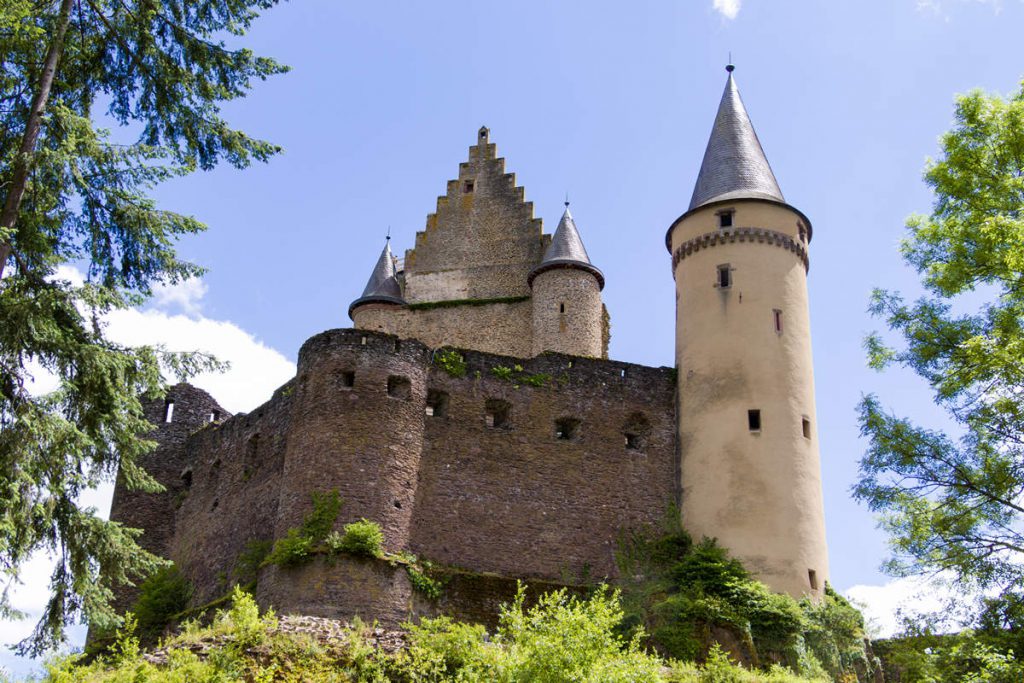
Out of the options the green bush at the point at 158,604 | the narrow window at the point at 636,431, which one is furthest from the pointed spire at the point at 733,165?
the green bush at the point at 158,604

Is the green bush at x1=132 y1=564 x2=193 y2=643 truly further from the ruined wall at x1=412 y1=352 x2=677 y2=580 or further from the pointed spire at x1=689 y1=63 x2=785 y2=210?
the pointed spire at x1=689 y1=63 x2=785 y2=210

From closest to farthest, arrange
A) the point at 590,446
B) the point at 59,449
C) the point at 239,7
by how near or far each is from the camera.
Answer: the point at 59,449 → the point at 239,7 → the point at 590,446

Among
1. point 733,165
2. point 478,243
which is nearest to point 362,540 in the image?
point 733,165

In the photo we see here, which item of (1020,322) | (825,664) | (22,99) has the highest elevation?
(22,99)

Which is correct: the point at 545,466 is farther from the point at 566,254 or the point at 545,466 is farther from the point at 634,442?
the point at 566,254

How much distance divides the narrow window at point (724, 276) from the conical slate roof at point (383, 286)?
37.6ft

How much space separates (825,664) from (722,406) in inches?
269

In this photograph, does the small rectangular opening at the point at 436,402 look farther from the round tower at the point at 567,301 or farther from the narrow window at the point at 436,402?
the round tower at the point at 567,301

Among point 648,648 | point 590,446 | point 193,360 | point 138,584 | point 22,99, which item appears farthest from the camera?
point 138,584

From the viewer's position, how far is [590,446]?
2992 cm

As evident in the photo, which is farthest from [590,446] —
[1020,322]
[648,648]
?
[1020,322]

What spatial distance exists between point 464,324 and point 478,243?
3.35 m

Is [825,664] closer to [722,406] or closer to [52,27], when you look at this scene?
[722,406]

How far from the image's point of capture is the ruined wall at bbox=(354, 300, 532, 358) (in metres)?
37.0
